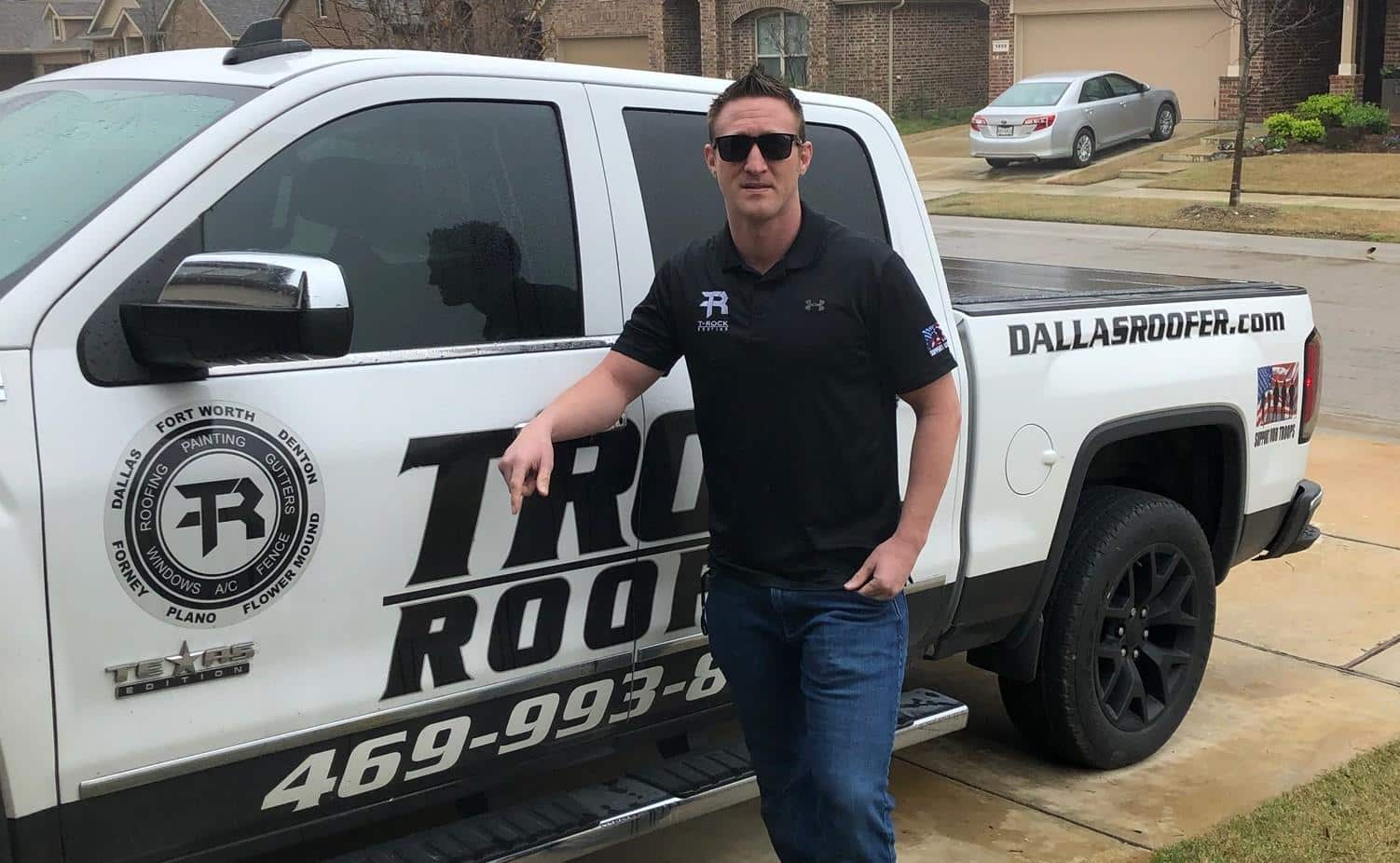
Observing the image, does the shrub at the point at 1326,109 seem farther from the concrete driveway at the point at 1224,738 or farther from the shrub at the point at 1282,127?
the concrete driveway at the point at 1224,738

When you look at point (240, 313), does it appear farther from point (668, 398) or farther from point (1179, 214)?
point (1179, 214)

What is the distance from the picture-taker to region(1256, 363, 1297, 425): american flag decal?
15.4 feet

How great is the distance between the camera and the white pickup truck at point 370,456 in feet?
7.93

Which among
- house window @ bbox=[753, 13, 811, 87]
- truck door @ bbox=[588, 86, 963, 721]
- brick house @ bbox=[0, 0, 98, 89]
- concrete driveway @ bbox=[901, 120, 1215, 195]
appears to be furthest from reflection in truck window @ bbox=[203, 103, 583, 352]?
brick house @ bbox=[0, 0, 98, 89]

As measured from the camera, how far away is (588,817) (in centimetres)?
317

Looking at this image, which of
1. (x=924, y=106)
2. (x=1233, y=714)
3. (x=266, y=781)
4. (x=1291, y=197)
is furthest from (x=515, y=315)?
(x=924, y=106)

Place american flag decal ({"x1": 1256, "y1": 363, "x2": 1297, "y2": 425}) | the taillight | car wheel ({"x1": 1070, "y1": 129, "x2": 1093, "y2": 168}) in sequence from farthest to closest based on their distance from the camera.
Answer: car wheel ({"x1": 1070, "y1": 129, "x2": 1093, "y2": 168}) → the taillight → american flag decal ({"x1": 1256, "y1": 363, "x2": 1297, "y2": 425})

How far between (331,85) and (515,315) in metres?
0.58

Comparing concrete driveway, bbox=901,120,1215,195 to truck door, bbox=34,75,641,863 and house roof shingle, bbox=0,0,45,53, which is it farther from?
house roof shingle, bbox=0,0,45,53

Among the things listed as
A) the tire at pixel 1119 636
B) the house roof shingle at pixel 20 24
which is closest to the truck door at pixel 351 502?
the tire at pixel 1119 636

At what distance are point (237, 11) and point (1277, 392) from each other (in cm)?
4822

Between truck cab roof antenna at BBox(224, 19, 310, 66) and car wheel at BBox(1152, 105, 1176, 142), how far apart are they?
Answer: 2826 centimetres

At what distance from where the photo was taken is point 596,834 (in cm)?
313

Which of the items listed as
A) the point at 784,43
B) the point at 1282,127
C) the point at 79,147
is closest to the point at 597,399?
the point at 79,147
